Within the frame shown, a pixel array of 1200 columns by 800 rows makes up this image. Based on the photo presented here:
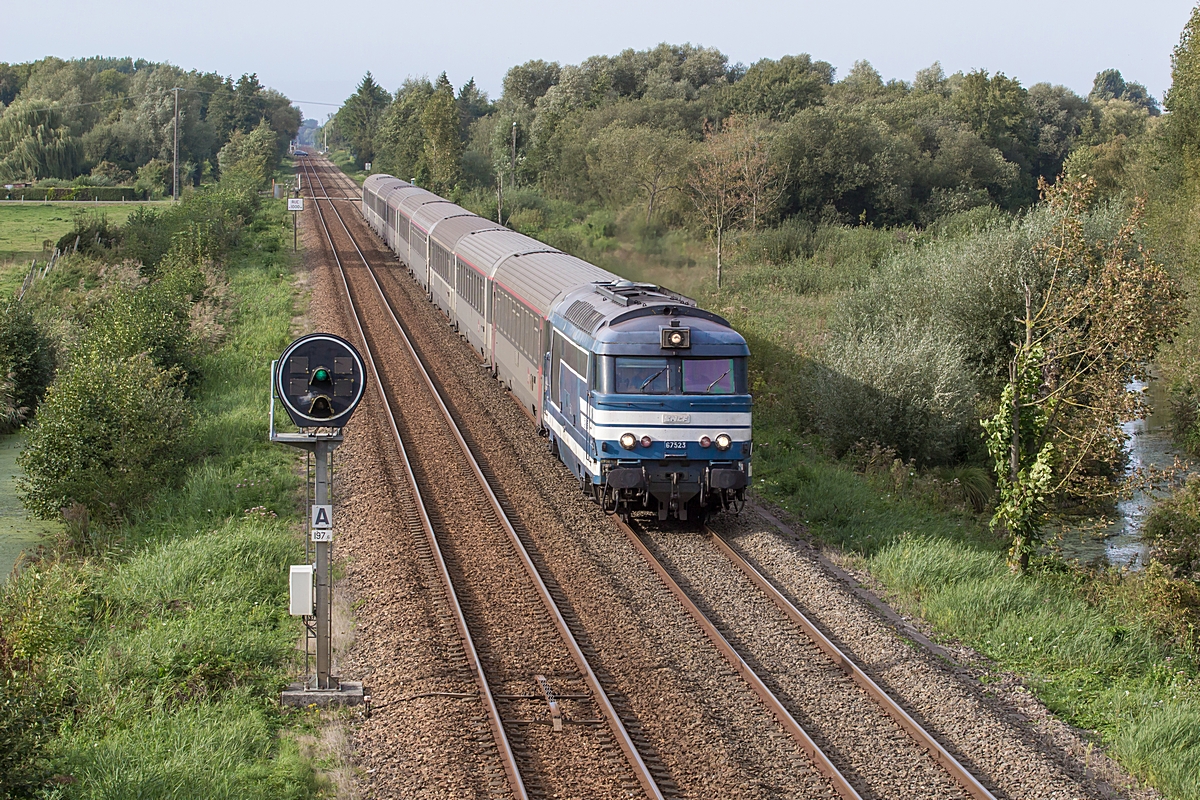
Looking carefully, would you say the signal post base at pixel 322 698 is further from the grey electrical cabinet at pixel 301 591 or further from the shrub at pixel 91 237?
the shrub at pixel 91 237

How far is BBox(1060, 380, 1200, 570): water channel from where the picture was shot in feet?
67.8

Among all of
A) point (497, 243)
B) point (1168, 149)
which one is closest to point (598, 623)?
point (497, 243)

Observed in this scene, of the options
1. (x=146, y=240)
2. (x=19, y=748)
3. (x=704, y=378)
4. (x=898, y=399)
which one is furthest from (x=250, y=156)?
(x=19, y=748)

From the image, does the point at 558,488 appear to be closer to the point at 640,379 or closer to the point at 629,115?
the point at 640,379

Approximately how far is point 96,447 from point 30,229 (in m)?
46.9

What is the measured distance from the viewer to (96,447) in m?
18.6

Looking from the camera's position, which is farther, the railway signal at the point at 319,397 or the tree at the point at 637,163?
the tree at the point at 637,163

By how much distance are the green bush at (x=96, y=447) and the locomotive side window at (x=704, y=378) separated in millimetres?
9531

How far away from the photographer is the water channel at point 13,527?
18.4 m

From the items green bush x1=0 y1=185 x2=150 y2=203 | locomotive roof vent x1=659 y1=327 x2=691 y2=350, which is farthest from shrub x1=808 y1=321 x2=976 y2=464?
green bush x1=0 y1=185 x2=150 y2=203

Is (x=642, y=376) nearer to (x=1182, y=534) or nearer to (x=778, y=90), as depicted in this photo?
(x=1182, y=534)

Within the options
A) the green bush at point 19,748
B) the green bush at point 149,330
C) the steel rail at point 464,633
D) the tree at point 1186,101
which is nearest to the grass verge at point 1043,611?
the steel rail at point 464,633

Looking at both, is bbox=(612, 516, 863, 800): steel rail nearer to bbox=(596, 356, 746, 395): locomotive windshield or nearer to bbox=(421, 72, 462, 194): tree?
bbox=(596, 356, 746, 395): locomotive windshield

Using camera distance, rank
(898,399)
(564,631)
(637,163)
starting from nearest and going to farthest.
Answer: (564,631), (898,399), (637,163)
